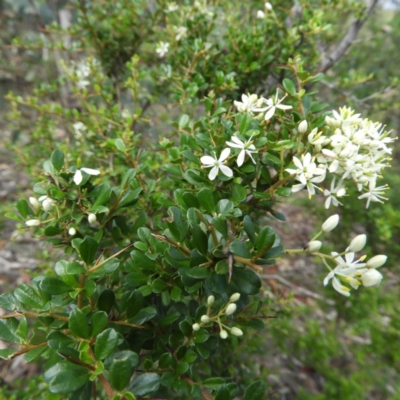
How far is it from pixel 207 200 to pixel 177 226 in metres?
0.07

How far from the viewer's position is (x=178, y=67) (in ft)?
4.07

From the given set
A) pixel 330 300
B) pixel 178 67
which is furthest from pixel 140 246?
pixel 330 300

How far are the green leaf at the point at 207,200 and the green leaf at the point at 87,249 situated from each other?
0.21m

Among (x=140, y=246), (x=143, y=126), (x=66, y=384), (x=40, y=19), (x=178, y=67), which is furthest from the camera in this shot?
(x=40, y=19)

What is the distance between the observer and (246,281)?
56 centimetres

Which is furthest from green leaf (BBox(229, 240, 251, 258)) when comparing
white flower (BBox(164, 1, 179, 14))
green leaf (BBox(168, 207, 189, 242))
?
white flower (BBox(164, 1, 179, 14))

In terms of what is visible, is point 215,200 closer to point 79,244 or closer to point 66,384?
point 79,244

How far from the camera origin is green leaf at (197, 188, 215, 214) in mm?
580

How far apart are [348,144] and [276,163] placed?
0.14 m

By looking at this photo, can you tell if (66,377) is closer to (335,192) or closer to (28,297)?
(28,297)

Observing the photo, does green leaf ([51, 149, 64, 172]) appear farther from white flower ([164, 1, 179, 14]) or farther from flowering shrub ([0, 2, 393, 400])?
white flower ([164, 1, 179, 14])

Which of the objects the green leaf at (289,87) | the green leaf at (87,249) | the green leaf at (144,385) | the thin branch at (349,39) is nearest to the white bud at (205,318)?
the green leaf at (144,385)

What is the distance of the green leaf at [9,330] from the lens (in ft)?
1.81

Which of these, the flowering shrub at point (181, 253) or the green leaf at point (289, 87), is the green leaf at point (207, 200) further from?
the green leaf at point (289, 87)
